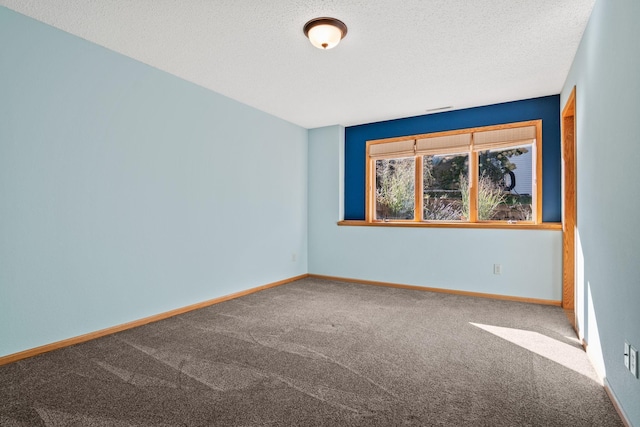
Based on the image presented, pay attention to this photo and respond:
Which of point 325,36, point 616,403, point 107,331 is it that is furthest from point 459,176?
point 107,331

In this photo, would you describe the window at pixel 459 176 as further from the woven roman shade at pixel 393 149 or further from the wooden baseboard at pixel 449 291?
the wooden baseboard at pixel 449 291

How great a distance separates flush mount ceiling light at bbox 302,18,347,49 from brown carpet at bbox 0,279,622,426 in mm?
2347

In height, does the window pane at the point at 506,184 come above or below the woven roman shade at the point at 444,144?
below

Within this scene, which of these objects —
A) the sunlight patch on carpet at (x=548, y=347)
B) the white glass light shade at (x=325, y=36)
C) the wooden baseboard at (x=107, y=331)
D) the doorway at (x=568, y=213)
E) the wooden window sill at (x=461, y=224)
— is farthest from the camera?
the wooden window sill at (x=461, y=224)

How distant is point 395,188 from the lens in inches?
204

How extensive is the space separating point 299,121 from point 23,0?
3370mm

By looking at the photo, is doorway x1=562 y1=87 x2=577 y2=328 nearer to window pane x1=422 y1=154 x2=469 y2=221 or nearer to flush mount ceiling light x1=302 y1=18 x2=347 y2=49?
A: window pane x1=422 y1=154 x2=469 y2=221

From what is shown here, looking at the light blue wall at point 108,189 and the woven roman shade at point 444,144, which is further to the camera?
the woven roman shade at point 444,144

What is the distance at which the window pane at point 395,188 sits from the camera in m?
5.06

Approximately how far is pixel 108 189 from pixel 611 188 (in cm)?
363

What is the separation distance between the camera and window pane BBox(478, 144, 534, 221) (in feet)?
14.0

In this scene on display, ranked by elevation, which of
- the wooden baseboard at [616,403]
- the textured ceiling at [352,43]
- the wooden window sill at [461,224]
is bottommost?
the wooden baseboard at [616,403]

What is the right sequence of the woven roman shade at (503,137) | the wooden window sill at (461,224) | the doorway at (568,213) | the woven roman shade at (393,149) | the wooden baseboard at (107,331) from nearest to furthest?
1. the wooden baseboard at (107,331)
2. the doorway at (568,213)
3. the wooden window sill at (461,224)
4. the woven roman shade at (503,137)
5. the woven roman shade at (393,149)

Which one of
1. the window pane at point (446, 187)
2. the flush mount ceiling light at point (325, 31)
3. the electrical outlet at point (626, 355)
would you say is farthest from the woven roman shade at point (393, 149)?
the electrical outlet at point (626, 355)
